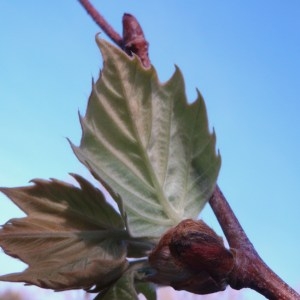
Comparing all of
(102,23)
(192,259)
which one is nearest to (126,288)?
(192,259)

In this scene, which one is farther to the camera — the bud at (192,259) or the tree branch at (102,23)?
the tree branch at (102,23)

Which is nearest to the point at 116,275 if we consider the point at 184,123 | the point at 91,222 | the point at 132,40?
the point at 91,222

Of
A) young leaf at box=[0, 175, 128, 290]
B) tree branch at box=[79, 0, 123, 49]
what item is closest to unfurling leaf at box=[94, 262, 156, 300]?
young leaf at box=[0, 175, 128, 290]

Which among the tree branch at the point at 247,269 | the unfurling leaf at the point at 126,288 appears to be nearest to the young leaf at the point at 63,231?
the unfurling leaf at the point at 126,288

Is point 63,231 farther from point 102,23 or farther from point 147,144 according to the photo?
point 102,23

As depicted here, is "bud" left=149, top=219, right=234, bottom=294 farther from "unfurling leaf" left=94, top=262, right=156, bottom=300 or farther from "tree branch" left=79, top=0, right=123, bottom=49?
"tree branch" left=79, top=0, right=123, bottom=49

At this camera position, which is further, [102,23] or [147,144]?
[102,23]

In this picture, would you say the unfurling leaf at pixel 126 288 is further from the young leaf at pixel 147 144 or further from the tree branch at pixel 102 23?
the tree branch at pixel 102 23
